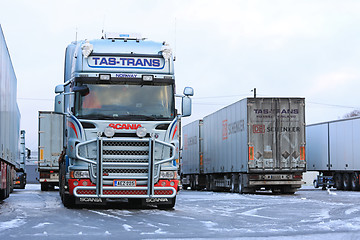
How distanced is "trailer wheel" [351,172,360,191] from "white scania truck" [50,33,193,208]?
23.2 metres

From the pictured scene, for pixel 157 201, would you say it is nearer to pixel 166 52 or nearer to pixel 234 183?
pixel 166 52

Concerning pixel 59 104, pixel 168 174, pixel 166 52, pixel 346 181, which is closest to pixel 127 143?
pixel 168 174

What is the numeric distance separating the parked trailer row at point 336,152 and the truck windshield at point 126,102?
22.5 meters

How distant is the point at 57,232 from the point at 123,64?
6628 millimetres

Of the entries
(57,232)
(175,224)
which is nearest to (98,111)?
(175,224)

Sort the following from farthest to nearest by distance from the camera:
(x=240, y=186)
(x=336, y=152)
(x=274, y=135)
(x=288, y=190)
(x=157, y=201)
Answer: (x=336, y=152), (x=240, y=186), (x=288, y=190), (x=274, y=135), (x=157, y=201)

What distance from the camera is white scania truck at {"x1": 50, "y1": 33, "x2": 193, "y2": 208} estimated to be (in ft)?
53.0

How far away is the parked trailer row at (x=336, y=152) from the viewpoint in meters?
37.5

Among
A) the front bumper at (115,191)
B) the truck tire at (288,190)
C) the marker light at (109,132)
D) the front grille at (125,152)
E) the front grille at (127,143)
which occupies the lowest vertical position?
the truck tire at (288,190)

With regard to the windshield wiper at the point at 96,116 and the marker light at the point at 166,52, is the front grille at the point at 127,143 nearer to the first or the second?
the windshield wiper at the point at 96,116

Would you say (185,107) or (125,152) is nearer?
(125,152)

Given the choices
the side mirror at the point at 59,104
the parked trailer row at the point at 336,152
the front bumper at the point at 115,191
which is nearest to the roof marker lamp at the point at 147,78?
the side mirror at the point at 59,104

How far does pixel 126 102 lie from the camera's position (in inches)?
647

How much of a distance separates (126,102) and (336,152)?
24968mm
